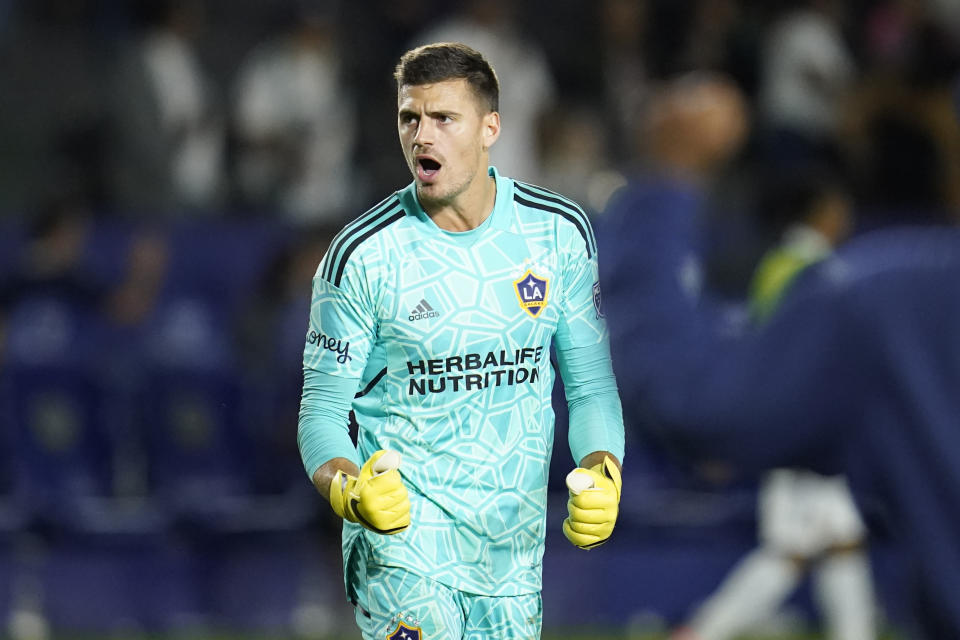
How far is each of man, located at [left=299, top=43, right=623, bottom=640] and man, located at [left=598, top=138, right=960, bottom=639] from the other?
0.49 m

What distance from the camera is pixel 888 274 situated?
5.59 feet

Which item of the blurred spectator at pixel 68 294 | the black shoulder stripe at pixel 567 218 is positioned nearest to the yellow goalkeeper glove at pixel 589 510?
the black shoulder stripe at pixel 567 218

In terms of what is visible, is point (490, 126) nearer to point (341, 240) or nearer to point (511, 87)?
point (341, 240)

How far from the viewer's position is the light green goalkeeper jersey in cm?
236

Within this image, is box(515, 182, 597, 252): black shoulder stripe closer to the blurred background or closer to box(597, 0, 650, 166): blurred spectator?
the blurred background

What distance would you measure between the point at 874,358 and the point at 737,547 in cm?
742

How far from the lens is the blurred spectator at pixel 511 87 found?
709 cm

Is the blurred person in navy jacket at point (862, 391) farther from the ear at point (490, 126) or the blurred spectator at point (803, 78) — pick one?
the blurred spectator at point (803, 78)

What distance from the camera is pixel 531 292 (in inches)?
93.0

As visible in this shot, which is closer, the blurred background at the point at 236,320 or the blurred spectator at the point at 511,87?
the blurred spectator at the point at 511,87

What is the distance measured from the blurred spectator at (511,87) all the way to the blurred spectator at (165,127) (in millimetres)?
1417

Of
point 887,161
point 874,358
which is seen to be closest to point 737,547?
point 887,161

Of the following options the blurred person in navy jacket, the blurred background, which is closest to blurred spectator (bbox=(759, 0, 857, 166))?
the blurred background

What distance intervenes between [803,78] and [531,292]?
8.26 meters
